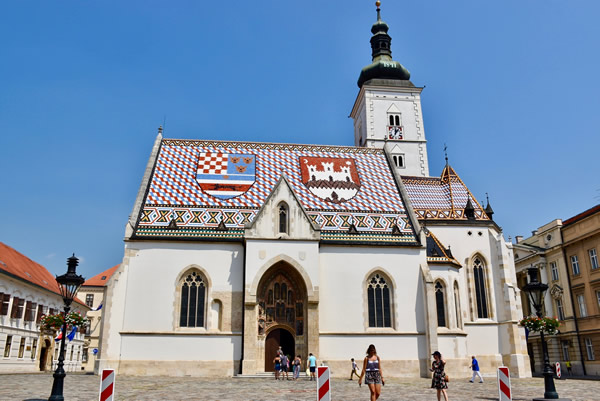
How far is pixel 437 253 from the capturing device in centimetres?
3120

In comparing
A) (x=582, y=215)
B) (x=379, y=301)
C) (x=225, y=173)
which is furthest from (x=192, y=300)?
(x=582, y=215)

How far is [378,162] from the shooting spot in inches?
1425

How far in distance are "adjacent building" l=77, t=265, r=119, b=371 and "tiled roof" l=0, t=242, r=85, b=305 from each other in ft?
46.6

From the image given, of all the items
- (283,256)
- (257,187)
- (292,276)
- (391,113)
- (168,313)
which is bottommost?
(168,313)

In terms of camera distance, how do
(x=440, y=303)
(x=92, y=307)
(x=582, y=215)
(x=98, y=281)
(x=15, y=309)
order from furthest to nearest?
1. (x=98, y=281)
2. (x=92, y=307)
3. (x=582, y=215)
4. (x=15, y=309)
5. (x=440, y=303)

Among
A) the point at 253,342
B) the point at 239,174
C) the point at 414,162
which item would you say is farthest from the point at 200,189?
the point at 414,162

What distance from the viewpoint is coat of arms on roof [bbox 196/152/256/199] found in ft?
102

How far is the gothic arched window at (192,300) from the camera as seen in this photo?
27047 mm

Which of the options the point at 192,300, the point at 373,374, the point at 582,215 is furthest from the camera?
the point at 582,215

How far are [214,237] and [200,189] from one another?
4174 millimetres

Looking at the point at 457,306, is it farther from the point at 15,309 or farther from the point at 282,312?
the point at 15,309

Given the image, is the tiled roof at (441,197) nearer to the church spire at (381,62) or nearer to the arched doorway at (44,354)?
the church spire at (381,62)

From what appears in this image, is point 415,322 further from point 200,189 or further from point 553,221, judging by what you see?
point 553,221

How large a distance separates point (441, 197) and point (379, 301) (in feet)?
38.9
